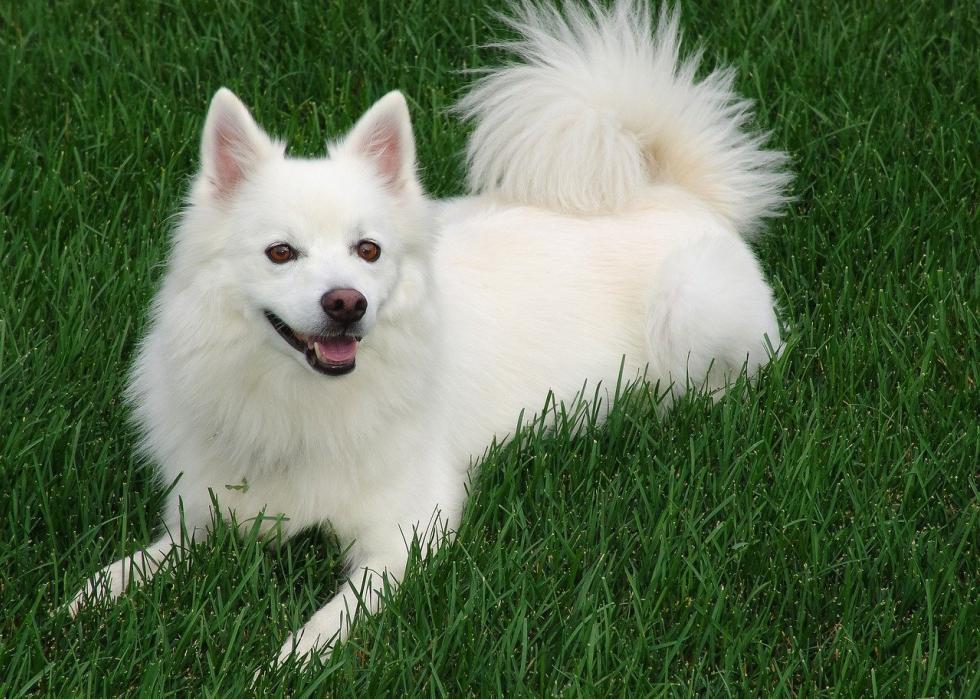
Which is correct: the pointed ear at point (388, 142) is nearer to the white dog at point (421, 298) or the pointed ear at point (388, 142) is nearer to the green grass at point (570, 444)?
the white dog at point (421, 298)

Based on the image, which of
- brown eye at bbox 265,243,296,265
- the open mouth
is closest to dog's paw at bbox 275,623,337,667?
the open mouth

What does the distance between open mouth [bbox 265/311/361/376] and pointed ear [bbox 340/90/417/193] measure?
0.47m

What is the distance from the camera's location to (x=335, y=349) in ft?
9.27

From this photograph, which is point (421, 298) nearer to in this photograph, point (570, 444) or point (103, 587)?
point (570, 444)

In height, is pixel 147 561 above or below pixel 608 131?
below

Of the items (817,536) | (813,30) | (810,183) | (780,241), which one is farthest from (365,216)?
(813,30)

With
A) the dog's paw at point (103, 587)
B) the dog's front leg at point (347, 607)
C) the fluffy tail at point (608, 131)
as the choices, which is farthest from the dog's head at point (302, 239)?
the fluffy tail at point (608, 131)

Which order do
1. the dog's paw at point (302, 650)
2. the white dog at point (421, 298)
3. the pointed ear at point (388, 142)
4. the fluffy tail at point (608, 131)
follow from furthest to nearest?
1. the fluffy tail at point (608, 131)
2. the pointed ear at point (388, 142)
3. the white dog at point (421, 298)
4. the dog's paw at point (302, 650)

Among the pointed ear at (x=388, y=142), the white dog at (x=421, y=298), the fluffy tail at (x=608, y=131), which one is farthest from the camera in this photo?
the fluffy tail at (x=608, y=131)

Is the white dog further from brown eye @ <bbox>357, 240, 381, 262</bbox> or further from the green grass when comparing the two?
the green grass

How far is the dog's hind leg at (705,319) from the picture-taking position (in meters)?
3.78

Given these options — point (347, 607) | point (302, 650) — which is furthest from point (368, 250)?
point (302, 650)

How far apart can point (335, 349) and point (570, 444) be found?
100 cm

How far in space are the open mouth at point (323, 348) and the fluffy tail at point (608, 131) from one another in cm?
130
